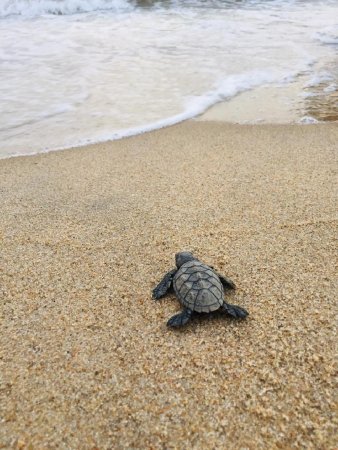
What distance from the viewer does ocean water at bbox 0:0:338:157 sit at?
5.35 metres

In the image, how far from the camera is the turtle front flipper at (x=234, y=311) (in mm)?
2102

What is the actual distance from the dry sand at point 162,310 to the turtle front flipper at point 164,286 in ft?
0.20

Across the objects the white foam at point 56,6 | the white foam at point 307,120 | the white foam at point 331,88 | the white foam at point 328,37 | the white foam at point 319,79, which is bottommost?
the white foam at point 307,120

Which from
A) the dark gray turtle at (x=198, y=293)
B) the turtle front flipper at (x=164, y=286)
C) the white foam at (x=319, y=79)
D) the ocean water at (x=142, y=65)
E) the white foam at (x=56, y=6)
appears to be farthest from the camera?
the white foam at (x=56, y=6)

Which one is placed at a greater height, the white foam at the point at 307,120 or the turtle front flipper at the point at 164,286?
the turtle front flipper at the point at 164,286

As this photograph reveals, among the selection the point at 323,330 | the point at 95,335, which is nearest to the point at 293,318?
the point at 323,330

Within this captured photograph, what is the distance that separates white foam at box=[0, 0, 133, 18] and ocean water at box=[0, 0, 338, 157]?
0.16 ft

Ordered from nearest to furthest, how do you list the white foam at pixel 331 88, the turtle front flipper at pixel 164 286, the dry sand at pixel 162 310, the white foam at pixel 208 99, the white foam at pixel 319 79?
the dry sand at pixel 162 310 < the turtle front flipper at pixel 164 286 < the white foam at pixel 208 99 < the white foam at pixel 331 88 < the white foam at pixel 319 79

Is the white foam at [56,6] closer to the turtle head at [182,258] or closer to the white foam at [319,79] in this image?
the white foam at [319,79]

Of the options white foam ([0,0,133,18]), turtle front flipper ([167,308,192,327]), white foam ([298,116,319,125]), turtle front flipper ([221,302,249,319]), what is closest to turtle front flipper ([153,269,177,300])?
turtle front flipper ([167,308,192,327])

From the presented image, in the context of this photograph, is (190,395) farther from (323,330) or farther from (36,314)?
(36,314)

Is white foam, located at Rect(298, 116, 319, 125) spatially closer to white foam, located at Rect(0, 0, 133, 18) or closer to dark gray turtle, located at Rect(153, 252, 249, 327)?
dark gray turtle, located at Rect(153, 252, 249, 327)

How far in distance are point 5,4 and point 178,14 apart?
5091 mm

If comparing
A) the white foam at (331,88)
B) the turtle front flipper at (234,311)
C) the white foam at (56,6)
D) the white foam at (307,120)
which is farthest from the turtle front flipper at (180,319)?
the white foam at (56,6)
